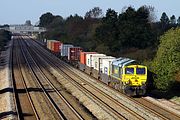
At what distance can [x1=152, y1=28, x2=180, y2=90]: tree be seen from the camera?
34.5 meters

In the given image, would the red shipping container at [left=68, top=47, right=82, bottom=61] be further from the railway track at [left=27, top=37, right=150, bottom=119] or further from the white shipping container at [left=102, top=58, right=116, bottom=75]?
the white shipping container at [left=102, top=58, right=116, bottom=75]

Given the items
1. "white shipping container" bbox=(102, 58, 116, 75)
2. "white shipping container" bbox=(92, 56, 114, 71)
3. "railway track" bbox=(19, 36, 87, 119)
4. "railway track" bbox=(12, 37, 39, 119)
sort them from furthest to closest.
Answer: "white shipping container" bbox=(92, 56, 114, 71) < "white shipping container" bbox=(102, 58, 116, 75) < "railway track" bbox=(12, 37, 39, 119) < "railway track" bbox=(19, 36, 87, 119)

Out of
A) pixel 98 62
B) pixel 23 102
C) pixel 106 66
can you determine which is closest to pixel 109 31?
pixel 98 62

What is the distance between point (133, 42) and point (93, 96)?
34163mm

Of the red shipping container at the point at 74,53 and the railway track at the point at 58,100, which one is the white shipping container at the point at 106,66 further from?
the red shipping container at the point at 74,53

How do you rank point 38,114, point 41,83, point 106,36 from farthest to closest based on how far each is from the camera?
point 106,36 → point 41,83 → point 38,114

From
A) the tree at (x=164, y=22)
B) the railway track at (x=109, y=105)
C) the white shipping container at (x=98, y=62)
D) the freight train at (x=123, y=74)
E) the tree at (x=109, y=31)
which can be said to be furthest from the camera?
the tree at (x=164, y=22)

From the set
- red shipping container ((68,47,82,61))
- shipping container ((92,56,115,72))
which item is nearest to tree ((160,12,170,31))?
red shipping container ((68,47,82,61))

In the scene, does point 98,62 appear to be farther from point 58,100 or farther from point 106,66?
point 58,100

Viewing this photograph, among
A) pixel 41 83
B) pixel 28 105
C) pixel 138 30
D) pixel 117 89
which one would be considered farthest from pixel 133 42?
pixel 28 105

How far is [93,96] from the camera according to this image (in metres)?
34.7

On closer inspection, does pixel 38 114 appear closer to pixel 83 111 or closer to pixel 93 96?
pixel 83 111

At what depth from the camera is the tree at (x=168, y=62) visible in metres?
34.5

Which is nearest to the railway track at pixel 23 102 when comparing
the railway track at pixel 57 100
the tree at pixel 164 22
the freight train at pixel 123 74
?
the railway track at pixel 57 100
